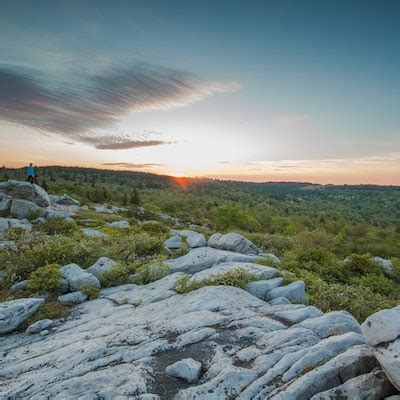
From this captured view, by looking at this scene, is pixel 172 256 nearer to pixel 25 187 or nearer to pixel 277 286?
pixel 277 286

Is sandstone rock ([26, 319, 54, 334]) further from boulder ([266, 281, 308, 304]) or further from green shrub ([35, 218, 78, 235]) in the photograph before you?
green shrub ([35, 218, 78, 235])

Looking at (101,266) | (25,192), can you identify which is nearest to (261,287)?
(101,266)

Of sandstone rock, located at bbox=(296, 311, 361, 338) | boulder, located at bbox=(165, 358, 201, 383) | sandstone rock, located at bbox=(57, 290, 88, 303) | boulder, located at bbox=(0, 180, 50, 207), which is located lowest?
sandstone rock, located at bbox=(57, 290, 88, 303)

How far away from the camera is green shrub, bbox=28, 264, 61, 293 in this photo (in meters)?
15.1

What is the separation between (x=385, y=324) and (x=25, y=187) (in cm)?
4515

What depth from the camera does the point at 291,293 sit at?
13.3m

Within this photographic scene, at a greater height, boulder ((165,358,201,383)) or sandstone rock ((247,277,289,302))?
sandstone rock ((247,277,289,302))

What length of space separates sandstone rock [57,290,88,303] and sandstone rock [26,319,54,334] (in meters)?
1.83

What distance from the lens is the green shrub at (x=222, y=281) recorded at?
45.0 ft

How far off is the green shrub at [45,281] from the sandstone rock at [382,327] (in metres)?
12.4

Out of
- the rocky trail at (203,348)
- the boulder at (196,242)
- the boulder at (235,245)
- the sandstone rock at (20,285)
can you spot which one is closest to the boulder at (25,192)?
the boulder at (196,242)

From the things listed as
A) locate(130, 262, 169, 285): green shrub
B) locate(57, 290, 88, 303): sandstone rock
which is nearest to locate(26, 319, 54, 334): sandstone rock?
locate(57, 290, 88, 303): sandstone rock

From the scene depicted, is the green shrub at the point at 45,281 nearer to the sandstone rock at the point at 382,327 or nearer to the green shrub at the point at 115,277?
the green shrub at the point at 115,277

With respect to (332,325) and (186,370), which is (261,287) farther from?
(186,370)
